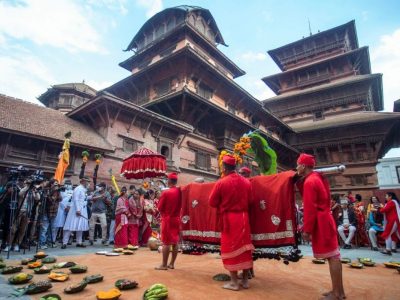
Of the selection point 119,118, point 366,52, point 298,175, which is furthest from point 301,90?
point 298,175

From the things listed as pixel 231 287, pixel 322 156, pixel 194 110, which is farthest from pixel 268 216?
pixel 322 156

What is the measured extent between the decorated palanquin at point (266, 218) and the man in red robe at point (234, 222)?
0.66ft

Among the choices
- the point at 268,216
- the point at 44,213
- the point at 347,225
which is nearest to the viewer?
the point at 268,216

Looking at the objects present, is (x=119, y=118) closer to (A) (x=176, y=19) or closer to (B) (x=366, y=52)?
(A) (x=176, y=19)

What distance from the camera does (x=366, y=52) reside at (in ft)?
86.8

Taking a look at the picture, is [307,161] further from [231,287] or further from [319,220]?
[231,287]

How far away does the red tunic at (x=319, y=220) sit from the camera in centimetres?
305

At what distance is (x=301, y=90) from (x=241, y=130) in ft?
48.4

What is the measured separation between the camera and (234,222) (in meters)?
3.55

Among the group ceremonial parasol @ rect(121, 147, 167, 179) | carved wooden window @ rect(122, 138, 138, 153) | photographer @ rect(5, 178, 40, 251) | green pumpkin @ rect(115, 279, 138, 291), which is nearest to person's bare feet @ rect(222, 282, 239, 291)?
green pumpkin @ rect(115, 279, 138, 291)

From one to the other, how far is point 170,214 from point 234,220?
5.33ft

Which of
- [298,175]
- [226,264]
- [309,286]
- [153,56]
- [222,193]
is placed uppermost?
[153,56]

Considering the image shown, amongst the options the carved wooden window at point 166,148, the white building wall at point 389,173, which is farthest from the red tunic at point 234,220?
the white building wall at point 389,173

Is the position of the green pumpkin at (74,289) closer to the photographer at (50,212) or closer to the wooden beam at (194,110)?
the photographer at (50,212)
